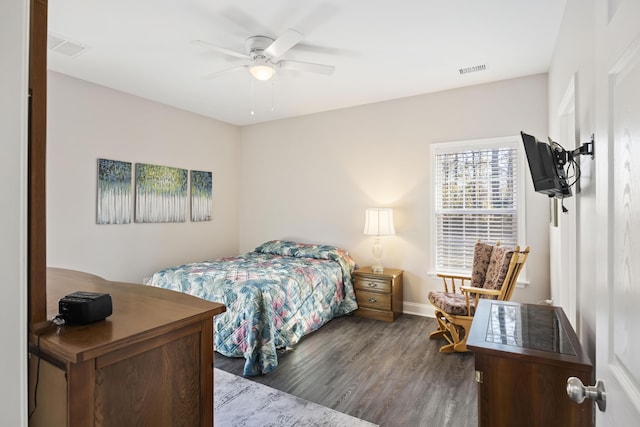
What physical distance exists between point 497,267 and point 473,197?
1.06 metres

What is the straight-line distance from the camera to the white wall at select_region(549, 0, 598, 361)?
1574mm

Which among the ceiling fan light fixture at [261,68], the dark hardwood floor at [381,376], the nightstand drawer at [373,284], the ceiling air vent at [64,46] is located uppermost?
the ceiling air vent at [64,46]

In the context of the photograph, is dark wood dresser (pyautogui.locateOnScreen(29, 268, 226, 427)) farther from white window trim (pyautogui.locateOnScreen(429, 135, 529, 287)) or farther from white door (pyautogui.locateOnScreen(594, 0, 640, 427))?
white window trim (pyautogui.locateOnScreen(429, 135, 529, 287))

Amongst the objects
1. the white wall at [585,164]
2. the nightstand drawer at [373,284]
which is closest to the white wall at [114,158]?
the nightstand drawer at [373,284]

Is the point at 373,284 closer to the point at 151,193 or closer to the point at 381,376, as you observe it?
the point at 381,376

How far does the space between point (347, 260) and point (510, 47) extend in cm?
288

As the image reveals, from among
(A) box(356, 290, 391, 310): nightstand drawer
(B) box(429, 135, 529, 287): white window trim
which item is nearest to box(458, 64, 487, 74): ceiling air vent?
(B) box(429, 135, 529, 287): white window trim

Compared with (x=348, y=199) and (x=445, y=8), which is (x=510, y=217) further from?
(x=445, y=8)

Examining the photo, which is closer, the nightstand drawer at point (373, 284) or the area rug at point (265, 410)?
the area rug at point (265, 410)

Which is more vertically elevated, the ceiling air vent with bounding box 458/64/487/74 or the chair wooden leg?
the ceiling air vent with bounding box 458/64/487/74

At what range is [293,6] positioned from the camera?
2.43m

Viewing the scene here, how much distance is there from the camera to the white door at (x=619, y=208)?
0.67 m

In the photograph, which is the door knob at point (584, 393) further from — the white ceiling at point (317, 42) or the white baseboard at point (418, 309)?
the white baseboard at point (418, 309)

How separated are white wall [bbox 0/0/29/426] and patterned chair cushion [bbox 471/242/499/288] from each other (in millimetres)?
3449
